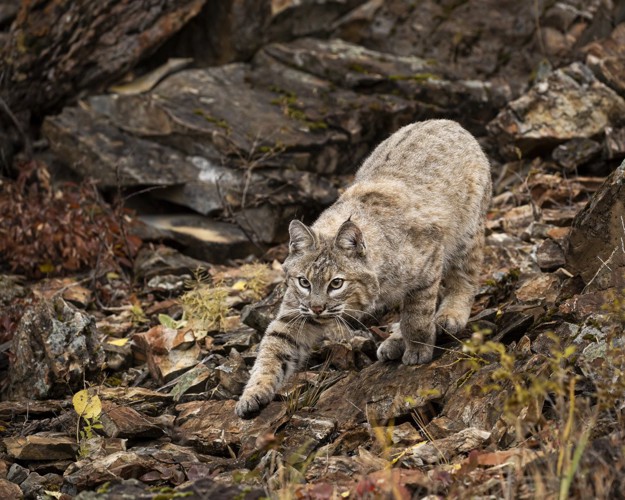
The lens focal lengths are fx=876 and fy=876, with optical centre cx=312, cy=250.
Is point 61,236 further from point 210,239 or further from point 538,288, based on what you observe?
point 538,288

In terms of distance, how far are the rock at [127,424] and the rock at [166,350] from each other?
1141 mm

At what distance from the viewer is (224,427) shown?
646 cm

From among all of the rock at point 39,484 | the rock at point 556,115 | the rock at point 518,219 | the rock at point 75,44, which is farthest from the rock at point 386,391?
the rock at point 75,44

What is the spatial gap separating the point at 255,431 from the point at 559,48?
8.50 meters

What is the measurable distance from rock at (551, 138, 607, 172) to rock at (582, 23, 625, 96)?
96 cm

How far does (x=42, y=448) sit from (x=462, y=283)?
3.61 metres

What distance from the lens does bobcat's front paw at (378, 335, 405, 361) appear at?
6898 mm

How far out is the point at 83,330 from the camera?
775 centimetres

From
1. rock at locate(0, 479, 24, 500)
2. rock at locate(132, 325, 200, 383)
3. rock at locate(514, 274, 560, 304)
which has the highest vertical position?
rock at locate(0, 479, 24, 500)

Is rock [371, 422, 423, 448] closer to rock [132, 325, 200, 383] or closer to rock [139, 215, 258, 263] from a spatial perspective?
rock [132, 325, 200, 383]

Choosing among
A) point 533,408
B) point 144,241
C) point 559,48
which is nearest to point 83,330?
point 144,241

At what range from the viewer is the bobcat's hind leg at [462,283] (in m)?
7.15

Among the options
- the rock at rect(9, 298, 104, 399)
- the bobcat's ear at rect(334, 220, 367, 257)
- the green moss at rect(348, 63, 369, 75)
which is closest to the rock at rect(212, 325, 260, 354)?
the rock at rect(9, 298, 104, 399)

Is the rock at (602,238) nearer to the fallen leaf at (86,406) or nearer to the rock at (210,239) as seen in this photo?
the fallen leaf at (86,406)
